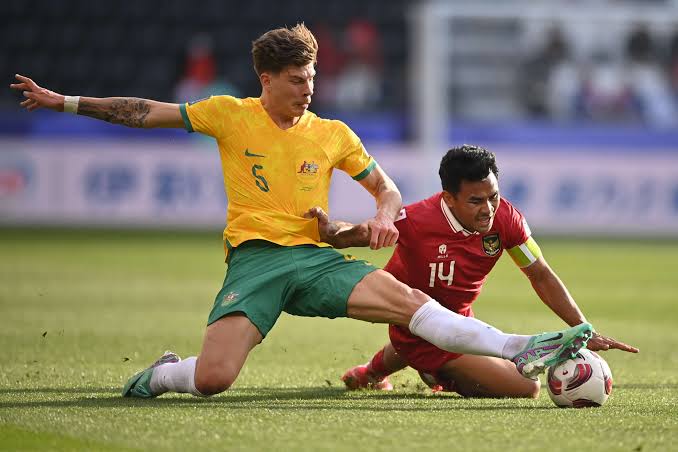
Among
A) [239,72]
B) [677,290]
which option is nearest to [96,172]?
[239,72]

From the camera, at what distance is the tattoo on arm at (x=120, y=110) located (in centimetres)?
662

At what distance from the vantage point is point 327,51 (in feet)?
79.4

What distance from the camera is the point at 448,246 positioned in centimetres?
675

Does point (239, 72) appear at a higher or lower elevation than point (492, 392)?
higher

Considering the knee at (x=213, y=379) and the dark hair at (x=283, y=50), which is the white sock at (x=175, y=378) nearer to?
the knee at (x=213, y=379)

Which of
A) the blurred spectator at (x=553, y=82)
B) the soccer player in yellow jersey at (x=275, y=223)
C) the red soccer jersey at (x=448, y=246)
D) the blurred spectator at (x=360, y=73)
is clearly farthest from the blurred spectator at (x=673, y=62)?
the soccer player in yellow jersey at (x=275, y=223)

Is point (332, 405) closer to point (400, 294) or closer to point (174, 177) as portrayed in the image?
point (400, 294)

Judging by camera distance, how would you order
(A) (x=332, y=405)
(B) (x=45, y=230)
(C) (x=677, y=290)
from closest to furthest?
(A) (x=332, y=405) → (C) (x=677, y=290) → (B) (x=45, y=230)

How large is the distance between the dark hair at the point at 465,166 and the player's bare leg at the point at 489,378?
0.93 metres

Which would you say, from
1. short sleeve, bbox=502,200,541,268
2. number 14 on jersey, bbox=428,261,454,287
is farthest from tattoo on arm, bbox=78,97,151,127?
short sleeve, bbox=502,200,541,268

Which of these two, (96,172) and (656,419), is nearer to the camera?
(656,419)

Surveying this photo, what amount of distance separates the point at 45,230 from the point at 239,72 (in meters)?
5.58

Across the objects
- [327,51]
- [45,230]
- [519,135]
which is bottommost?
[45,230]

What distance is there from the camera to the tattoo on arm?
21.7 feet
